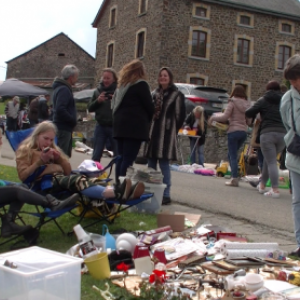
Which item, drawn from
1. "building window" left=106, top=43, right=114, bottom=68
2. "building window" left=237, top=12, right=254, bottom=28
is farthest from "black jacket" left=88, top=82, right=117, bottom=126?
"building window" left=106, top=43, right=114, bottom=68

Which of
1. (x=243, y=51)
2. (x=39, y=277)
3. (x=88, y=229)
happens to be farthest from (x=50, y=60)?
(x=39, y=277)

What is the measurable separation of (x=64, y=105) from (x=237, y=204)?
277 centimetres

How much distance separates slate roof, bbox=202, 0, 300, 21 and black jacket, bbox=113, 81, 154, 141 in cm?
2682

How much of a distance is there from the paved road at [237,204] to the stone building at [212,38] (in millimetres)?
22396

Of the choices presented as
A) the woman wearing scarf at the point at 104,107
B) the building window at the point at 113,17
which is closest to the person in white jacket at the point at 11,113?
the woman wearing scarf at the point at 104,107

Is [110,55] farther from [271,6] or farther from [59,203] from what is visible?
[59,203]

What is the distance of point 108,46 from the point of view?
124ft

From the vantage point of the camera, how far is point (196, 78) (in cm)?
3212

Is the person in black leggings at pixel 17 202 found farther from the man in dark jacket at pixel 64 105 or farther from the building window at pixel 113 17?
the building window at pixel 113 17

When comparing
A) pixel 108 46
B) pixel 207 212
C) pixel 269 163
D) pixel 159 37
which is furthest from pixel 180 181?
pixel 108 46

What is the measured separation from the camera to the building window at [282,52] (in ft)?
113

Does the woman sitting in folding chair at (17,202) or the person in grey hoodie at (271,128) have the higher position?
the person in grey hoodie at (271,128)

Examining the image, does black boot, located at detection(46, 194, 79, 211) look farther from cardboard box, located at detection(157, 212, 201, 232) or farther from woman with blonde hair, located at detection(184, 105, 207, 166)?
woman with blonde hair, located at detection(184, 105, 207, 166)

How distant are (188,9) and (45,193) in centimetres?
2792
